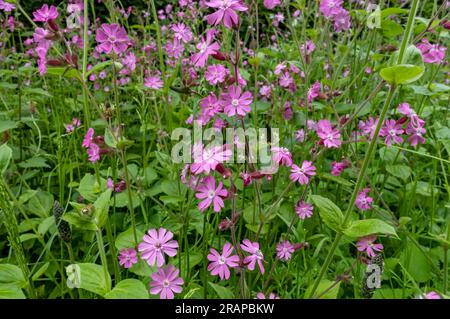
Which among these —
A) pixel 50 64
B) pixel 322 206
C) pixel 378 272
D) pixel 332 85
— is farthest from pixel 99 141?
pixel 332 85

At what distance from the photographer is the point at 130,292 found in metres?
0.97

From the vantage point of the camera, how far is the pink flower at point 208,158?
0.92 metres

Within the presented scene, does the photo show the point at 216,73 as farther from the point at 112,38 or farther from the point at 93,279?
the point at 93,279

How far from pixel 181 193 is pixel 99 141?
334 mm

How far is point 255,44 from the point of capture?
1499mm

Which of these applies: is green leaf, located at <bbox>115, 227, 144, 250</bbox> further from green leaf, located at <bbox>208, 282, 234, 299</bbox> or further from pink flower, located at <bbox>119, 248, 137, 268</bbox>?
green leaf, located at <bbox>208, 282, 234, 299</bbox>

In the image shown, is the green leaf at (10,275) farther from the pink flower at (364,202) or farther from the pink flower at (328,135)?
the pink flower at (364,202)

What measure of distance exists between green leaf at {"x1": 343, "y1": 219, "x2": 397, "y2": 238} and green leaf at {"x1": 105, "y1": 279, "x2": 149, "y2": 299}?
47 cm

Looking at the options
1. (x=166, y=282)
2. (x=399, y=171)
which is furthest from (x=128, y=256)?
(x=399, y=171)

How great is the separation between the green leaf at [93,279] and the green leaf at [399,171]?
1.14 m

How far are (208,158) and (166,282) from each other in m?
0.34

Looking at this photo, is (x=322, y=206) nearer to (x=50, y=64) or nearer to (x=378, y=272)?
(x=378, y=272)

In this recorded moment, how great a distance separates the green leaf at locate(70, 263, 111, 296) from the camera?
996mm

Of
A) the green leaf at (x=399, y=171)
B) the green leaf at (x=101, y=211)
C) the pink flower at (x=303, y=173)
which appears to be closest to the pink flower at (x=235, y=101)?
the pink flower at (x=303, y=173)
